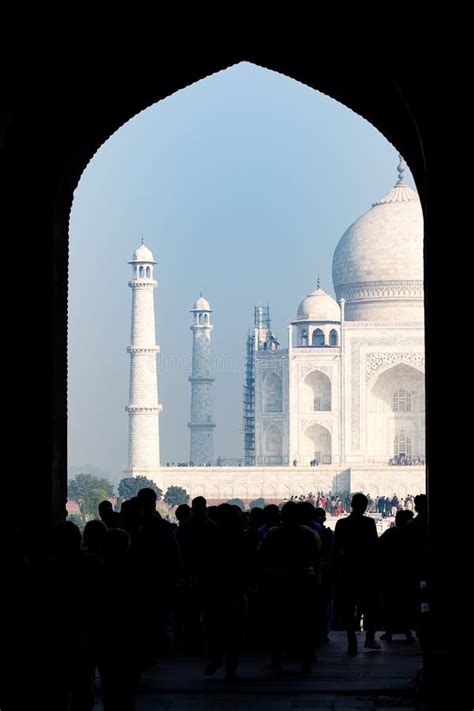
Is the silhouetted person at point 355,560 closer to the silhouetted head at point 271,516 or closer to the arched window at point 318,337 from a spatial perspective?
the silhouetted head at point 271,516

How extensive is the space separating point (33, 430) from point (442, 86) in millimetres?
1916

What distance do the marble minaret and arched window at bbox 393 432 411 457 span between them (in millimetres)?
6073

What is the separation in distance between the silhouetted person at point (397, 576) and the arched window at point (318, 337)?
33987 millimetres

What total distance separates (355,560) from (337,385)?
107ft

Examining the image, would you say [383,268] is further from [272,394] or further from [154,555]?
[154,555]

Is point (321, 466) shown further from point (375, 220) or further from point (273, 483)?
point (375, 220)

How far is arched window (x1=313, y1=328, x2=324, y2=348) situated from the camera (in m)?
39.7

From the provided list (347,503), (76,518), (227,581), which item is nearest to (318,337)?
(347,503)

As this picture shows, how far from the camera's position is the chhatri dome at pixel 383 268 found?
39.3 metres

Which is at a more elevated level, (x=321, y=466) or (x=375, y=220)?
(x=375, y=220)

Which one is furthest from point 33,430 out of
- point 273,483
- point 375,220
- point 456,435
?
point 375,220

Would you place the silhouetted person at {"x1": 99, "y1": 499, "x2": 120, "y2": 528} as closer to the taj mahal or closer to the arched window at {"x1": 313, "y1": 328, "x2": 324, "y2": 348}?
the taj mahal

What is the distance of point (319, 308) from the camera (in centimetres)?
3962

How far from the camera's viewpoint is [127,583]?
3.64 m
